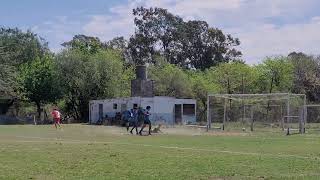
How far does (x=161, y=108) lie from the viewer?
6175 cm

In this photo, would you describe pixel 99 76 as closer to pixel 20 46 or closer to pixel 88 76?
pixel 88 76

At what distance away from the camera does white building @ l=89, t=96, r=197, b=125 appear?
6097cm

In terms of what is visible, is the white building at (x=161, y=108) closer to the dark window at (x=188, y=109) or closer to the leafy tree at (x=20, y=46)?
the dark window at (x=188, y=109)

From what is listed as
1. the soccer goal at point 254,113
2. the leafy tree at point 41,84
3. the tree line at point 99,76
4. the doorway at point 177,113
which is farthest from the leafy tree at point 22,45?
the soccer goal at point 254,113

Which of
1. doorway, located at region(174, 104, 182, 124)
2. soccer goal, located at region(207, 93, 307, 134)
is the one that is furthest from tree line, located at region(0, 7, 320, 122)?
soccer goal, located at region(207, 93, 307, 134)

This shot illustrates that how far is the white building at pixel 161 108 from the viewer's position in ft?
200

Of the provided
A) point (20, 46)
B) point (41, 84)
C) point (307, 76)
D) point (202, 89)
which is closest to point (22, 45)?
point (20, 46)

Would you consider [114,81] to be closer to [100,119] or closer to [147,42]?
[100,119]

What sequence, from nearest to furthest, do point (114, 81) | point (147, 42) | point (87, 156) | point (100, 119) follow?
point (87, 156), point (100, 119), point (114, 81), point (147, 42)

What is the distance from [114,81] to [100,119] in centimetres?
1055

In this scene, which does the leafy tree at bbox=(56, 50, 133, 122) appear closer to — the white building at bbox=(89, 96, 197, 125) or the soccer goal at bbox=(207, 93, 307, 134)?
the white building at bbox=(89, 96, 197, 125)

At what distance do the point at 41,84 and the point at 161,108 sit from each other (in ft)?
70.6

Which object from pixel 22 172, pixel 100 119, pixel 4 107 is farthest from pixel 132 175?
pixel 4 107

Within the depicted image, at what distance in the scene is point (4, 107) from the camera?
3307 inches
